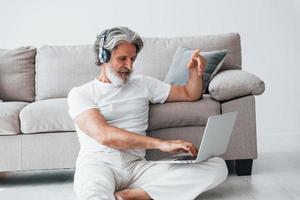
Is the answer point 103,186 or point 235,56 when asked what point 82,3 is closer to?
point 235,56

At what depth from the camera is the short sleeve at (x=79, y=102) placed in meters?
2.52

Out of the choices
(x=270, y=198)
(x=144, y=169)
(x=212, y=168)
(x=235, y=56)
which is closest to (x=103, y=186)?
(x=144, y=169)

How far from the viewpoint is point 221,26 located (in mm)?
4465

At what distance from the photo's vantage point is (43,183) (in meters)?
3.21

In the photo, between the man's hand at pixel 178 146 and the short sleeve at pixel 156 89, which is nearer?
the man's hand at pixel 178 146

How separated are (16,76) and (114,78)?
148 centimetres

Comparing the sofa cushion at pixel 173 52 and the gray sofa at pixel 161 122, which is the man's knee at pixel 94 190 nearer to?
the gray sofa at pixel 161 122

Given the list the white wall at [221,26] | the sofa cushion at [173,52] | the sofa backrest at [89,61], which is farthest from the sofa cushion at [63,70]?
the white wall at [221,26]

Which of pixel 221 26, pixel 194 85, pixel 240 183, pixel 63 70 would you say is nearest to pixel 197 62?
pixel 194 85

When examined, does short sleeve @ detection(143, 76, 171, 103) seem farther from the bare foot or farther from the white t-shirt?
the bare foot

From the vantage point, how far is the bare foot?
2.39 m

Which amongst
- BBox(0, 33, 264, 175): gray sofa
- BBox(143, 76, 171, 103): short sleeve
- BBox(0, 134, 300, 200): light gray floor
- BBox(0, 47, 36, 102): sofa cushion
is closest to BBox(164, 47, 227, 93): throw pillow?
BBox(0, 33, 264, 175): gray sofa

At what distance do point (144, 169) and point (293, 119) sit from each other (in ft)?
7.64

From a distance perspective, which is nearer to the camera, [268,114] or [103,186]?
[103,186]
